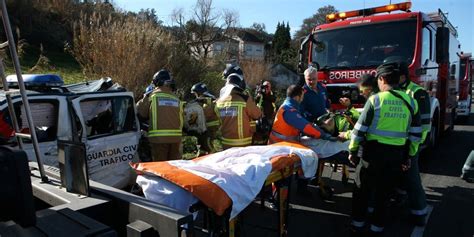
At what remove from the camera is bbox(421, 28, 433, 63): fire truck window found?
6.63m

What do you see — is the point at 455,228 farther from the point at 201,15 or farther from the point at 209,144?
the point at 201,15

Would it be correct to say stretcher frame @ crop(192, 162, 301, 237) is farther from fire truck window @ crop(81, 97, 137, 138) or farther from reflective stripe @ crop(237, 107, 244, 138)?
fire truck window @ crop(81, 97, 137, 138)

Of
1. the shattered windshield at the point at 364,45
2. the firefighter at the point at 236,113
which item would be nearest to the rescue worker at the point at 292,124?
the firefighter at the point at 236,113

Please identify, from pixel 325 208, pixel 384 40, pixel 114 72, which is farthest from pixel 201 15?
pixel 325 208

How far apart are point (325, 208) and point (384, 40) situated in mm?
3436

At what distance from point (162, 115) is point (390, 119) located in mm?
2791

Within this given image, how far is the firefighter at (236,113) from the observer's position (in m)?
4.91

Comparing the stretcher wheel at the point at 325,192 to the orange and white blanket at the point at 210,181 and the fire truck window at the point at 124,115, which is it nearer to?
the orange and white blanket at the point at 210,181

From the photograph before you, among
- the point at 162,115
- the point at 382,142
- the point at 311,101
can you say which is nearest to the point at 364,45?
the point at 311,101

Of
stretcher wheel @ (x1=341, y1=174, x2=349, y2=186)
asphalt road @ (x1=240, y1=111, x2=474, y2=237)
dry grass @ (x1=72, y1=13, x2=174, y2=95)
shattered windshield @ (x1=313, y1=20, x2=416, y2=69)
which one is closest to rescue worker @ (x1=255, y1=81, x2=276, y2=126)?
shattered windshield @ (x1=313, y1=20, x2=416, y2=69)

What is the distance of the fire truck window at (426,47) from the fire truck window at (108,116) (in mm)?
5088

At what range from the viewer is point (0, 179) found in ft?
3.75

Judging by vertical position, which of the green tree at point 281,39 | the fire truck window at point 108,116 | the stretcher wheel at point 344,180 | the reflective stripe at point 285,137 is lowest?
the stretcher wheel at point 344,180

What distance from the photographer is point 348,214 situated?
193 inches
